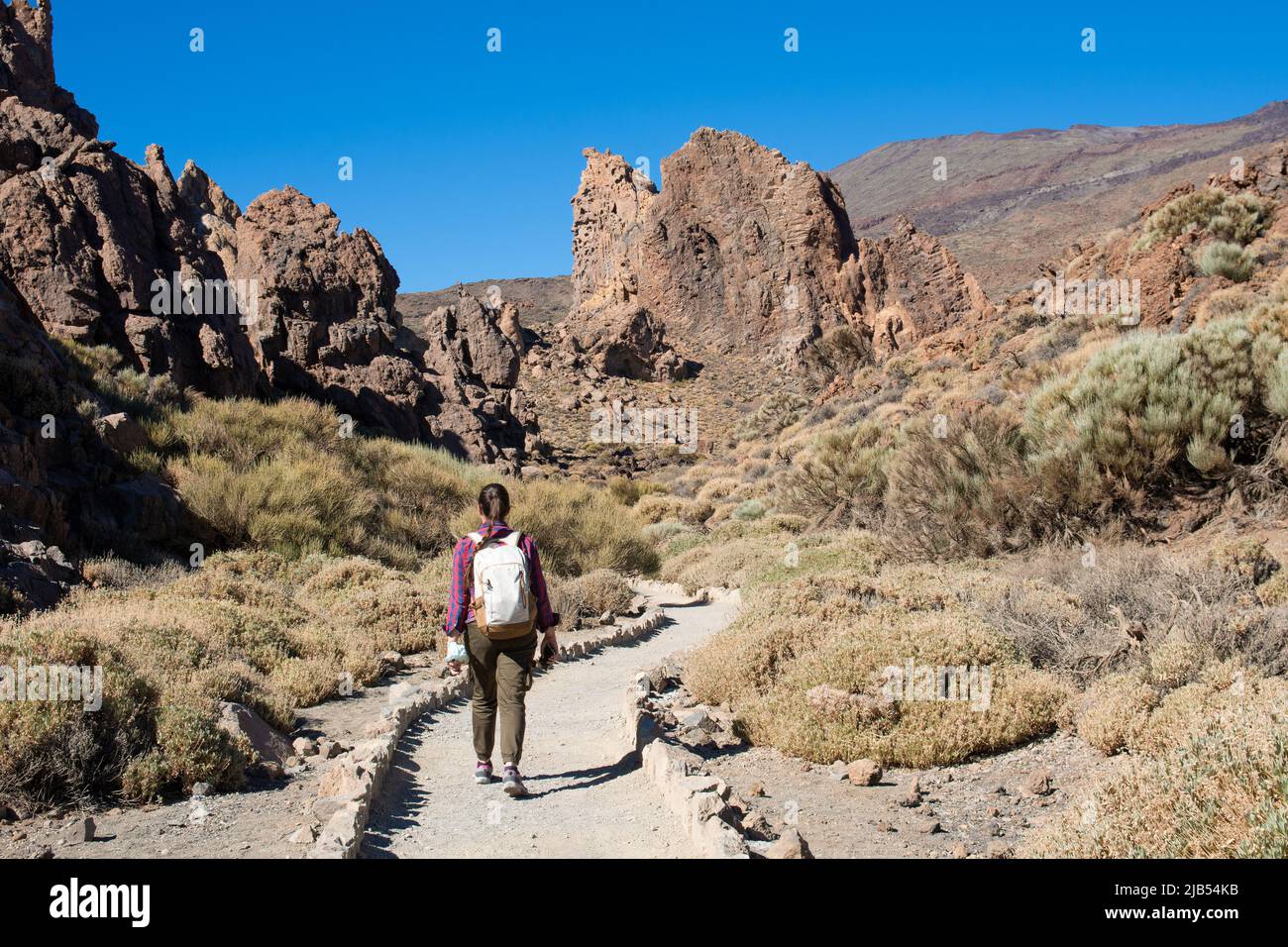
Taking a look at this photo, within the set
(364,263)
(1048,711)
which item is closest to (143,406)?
(364,263)

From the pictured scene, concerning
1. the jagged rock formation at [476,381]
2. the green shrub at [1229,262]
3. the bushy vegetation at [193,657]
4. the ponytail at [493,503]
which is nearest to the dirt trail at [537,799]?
the bushy vegetation at [193,657]

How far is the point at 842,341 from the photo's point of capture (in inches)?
1528

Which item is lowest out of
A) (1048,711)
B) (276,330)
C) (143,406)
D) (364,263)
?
(1048,711)

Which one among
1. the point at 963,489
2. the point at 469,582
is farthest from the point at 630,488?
the point at 469,582

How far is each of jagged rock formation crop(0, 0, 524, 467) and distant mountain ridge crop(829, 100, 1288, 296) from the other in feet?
161

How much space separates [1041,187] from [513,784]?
15233 centimetres

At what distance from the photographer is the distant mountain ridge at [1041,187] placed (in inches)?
3376

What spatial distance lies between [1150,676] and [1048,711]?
0.59m

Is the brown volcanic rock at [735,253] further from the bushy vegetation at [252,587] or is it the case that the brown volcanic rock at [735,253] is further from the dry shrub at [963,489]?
the dry shrub at [963,489]

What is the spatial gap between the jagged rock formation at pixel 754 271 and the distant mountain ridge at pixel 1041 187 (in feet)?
41.3

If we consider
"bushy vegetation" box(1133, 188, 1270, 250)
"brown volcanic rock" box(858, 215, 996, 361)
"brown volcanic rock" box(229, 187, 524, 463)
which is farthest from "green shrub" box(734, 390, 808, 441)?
"brown volcanic rock" box(858, 215, 996, 361)

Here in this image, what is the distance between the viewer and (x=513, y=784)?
4.98m

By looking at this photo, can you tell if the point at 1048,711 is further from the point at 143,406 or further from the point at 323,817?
the point at 143,406

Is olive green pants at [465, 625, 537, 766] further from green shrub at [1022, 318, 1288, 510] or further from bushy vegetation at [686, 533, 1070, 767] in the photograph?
green shrub at [1022, 318, 1288, 510]
